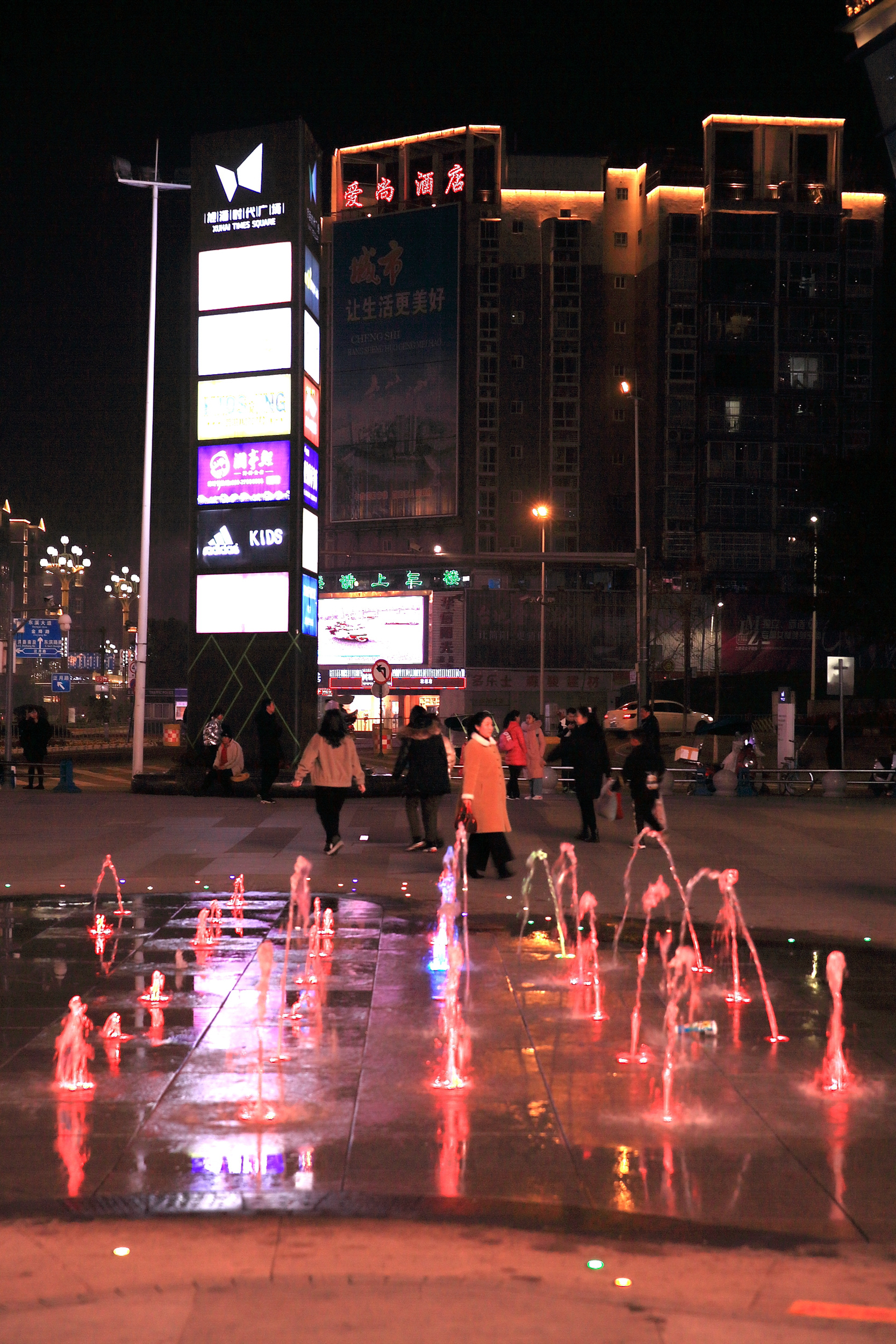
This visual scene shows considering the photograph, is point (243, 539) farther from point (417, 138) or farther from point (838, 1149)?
point (417, 138)

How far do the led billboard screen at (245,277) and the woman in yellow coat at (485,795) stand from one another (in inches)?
733

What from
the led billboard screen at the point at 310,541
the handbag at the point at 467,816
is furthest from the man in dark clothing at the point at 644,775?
the led billboard screen at the point at 310,541

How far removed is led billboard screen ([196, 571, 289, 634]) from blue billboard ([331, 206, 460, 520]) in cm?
5446

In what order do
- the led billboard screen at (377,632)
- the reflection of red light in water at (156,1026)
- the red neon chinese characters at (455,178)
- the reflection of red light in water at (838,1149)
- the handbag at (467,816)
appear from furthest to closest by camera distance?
1. the red neon chinese characters at (455,178)
2. the led billboard screen at (377,632)
3. the handbag at (467,816)
4. the reflection of red light in water at (156,1026)
5. the reflection of red light in water at (838,1149)

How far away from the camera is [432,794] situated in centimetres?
1538

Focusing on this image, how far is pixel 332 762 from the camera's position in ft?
48.2

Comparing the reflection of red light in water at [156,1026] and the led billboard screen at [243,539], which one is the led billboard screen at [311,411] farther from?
the reflection of red light in water at [156,1026]

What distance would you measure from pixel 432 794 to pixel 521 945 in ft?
17.8

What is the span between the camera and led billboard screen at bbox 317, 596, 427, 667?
80812mm

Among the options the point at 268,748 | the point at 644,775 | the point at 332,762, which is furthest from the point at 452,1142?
the point at 268,748

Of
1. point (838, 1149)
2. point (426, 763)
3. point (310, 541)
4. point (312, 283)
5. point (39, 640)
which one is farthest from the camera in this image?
point (39, 640)

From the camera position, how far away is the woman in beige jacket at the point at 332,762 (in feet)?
48.0

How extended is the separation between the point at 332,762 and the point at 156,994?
672 centimetres

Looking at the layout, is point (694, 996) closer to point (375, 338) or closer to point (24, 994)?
point (24, 994)
